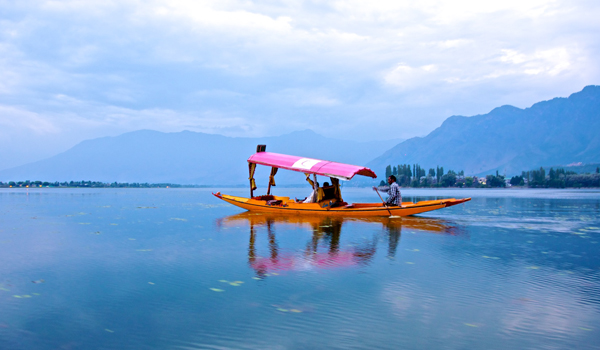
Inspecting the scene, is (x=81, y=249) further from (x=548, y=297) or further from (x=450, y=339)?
(x=548, y=297)

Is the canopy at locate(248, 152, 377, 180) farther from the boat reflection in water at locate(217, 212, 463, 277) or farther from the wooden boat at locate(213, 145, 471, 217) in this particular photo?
the boat reflection in water at locate(217, 212, 463, 277)

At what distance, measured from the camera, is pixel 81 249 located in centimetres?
1590

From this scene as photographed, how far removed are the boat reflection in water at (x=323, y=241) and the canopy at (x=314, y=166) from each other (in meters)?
2.85

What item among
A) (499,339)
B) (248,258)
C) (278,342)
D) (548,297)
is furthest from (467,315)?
(248,258)

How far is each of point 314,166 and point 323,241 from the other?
9.28 m

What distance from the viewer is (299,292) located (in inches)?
384

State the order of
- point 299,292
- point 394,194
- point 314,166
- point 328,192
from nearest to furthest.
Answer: point 299,292
point 394,194
point 314,166
point 328,192

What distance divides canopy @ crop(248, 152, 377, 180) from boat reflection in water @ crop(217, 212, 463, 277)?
2.85 metres

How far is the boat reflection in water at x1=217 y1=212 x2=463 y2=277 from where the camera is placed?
13078 millimetres

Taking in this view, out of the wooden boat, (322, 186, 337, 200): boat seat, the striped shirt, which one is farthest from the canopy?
the striped shirt

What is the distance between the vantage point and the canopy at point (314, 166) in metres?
24.8

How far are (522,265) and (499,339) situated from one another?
271 inches

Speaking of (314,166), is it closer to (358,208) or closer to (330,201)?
(330,201)

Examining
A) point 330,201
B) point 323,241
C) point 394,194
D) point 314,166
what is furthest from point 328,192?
point 323,241
